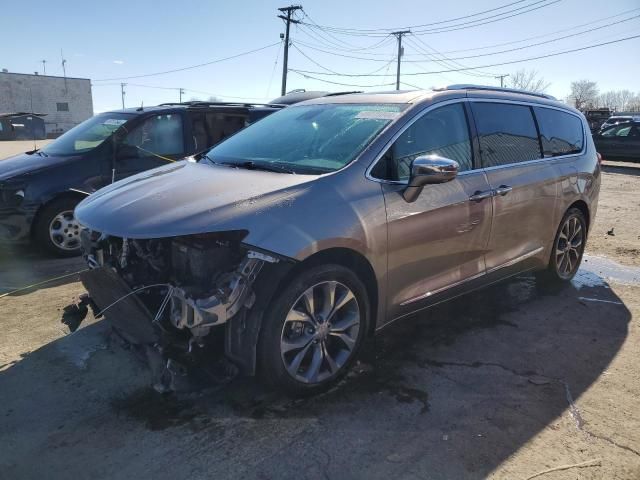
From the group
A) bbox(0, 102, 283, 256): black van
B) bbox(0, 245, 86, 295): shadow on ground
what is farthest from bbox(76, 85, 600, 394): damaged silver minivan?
bbox(0, 102, 283, 256): black van

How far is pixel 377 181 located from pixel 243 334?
1.27 m

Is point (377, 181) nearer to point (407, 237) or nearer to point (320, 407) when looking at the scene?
point (407, 237)

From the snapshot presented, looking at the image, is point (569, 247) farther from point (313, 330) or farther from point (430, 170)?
point (313, 330)

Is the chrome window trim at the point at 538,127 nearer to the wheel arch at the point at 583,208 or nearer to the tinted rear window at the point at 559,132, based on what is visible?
the tinted rear window at the point at 559,132

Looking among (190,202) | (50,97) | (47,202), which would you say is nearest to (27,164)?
(47,202)

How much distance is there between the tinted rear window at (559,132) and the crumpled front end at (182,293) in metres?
3.21

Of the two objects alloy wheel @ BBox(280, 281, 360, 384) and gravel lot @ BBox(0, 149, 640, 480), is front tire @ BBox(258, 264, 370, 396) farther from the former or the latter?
gravel lot @ BBox(0, 149, 640, 480)

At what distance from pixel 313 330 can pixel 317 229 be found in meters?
0.62

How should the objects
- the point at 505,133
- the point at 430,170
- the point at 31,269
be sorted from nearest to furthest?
1. the point at 430,170
2. the point at 505,133
3. the point at 31,269

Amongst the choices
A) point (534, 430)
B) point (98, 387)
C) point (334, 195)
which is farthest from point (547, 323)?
point (98, 387)

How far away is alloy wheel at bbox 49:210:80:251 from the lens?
5955mm

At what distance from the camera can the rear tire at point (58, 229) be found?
5.86m

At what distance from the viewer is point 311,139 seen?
12.1 ft

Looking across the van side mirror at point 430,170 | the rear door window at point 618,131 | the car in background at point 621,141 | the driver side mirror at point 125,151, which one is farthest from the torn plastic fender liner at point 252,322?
the rear door window at point 618,131
